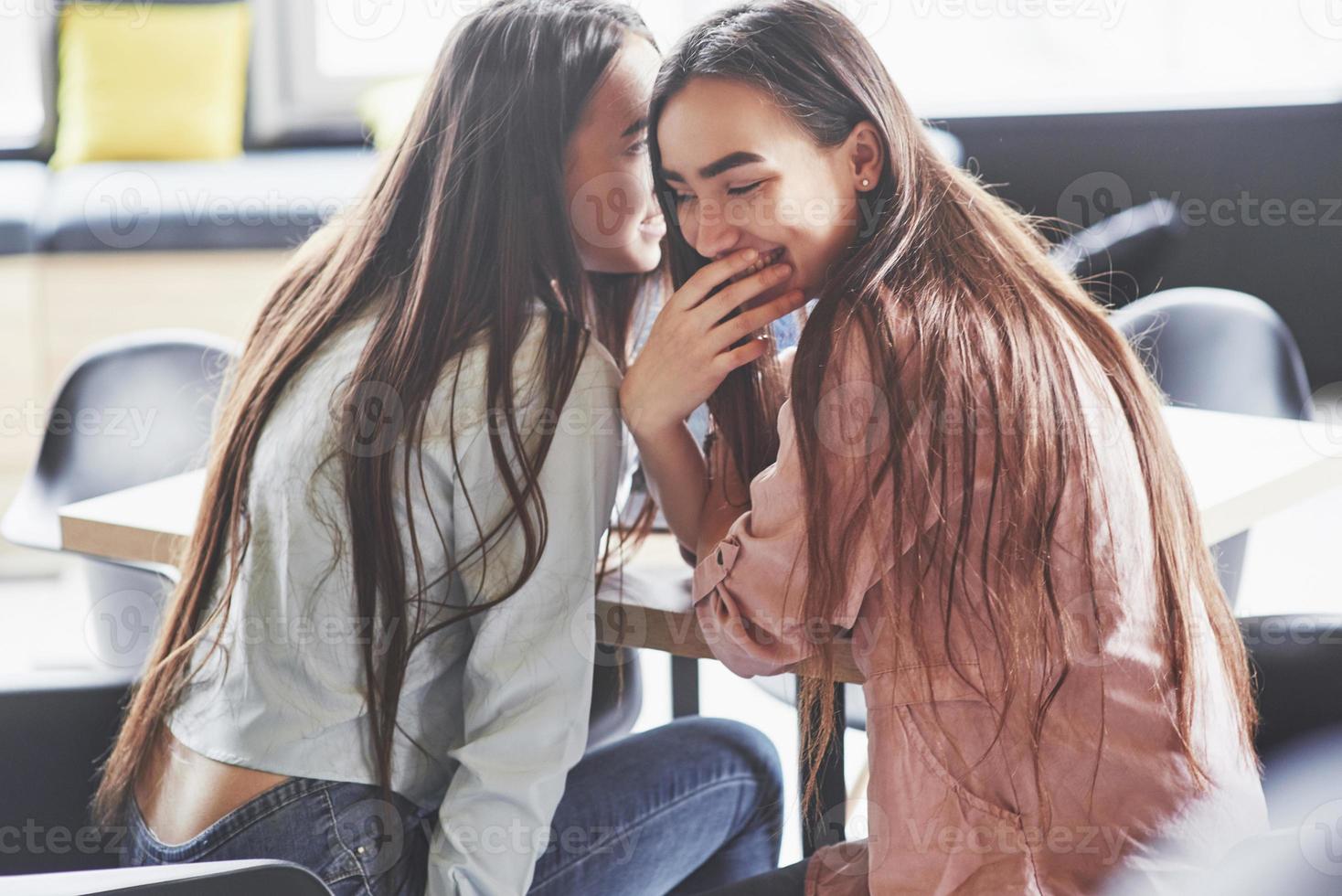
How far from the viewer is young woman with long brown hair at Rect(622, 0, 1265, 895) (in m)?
1.01

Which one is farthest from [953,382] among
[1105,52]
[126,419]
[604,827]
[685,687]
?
[1105,52]

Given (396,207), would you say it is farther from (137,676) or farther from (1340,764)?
(1340,764)

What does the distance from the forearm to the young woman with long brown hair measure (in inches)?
5.4

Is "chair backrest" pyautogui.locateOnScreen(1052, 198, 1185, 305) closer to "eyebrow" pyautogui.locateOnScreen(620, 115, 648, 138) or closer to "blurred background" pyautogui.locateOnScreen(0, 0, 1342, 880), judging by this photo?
"blurred background" pyautogui.locateOnScreen(0, 0, 1342, 880)

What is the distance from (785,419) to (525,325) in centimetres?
23

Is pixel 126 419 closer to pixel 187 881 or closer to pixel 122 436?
pixel 122 436

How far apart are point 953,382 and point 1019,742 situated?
0.28 m

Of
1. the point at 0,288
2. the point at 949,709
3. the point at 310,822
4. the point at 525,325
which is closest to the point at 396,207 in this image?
the point at 525,325

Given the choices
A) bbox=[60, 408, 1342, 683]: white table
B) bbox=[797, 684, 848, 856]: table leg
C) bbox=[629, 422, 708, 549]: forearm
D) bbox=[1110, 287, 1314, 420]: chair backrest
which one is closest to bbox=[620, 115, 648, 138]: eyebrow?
bbox=[629, 422, 708, 549]: forearm

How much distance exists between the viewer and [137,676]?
52.6 inches

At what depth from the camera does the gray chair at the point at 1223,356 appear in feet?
6.73

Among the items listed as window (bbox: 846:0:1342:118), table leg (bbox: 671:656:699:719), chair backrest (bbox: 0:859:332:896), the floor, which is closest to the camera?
chair backrest (bbox: 0:859:332:896)

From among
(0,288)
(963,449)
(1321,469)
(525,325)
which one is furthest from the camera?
(0,288)

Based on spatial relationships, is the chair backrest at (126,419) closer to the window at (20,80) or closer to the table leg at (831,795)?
the table leg at (831,795)
